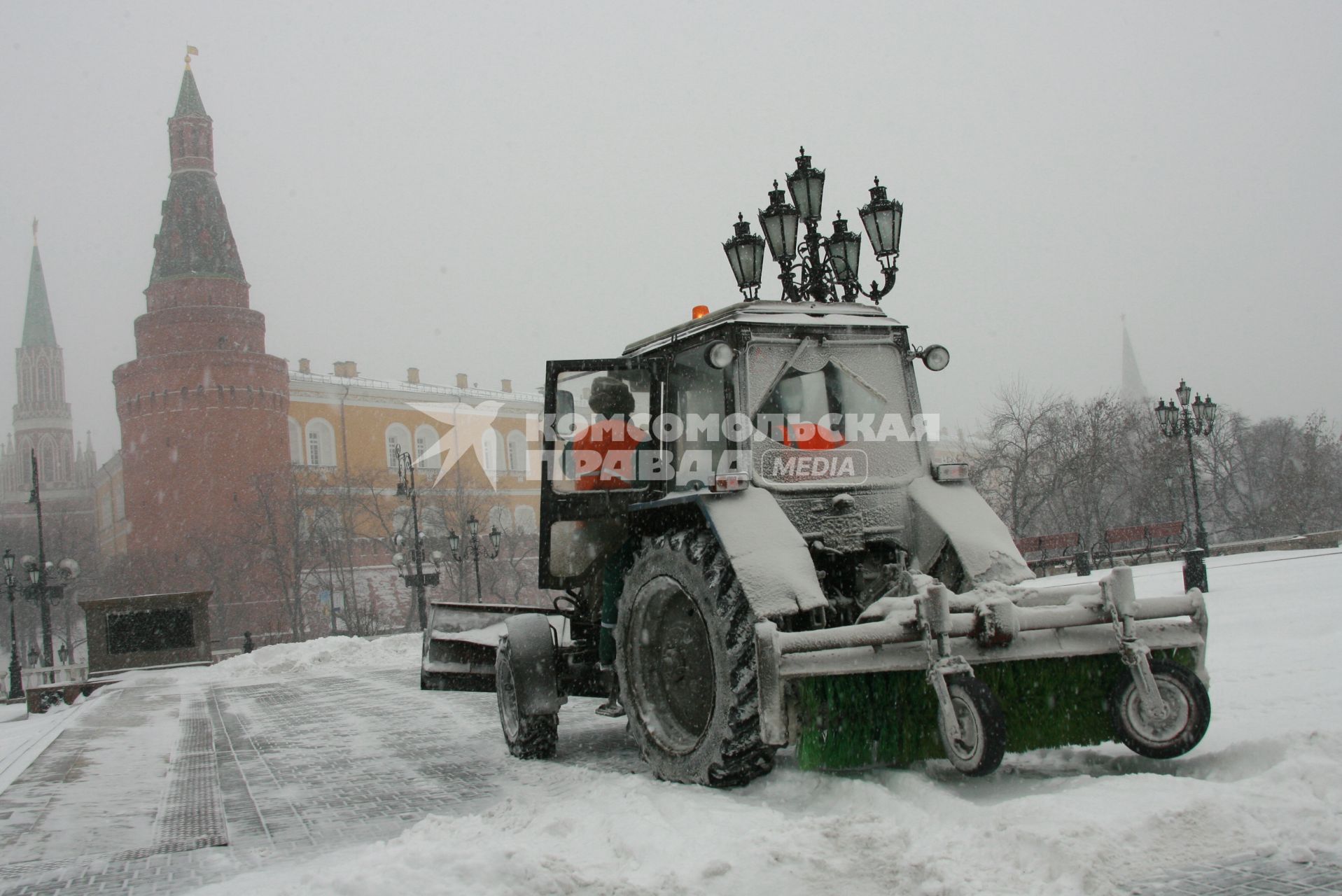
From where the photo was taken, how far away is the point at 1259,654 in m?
8.52

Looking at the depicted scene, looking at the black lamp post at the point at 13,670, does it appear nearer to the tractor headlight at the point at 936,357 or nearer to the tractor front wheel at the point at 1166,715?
the tractor headlight at the point at 936,357

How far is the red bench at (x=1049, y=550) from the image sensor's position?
25.3 metres

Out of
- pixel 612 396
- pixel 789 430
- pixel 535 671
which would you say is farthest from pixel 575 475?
pixel 789 430

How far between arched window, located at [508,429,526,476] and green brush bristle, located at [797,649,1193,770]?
232 ft

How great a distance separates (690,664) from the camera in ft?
18.9

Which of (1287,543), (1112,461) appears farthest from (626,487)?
(1112,461)

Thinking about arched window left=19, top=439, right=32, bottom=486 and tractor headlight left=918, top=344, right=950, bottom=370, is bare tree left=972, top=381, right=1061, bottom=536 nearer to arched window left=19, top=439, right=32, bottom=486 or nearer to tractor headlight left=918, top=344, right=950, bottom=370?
tractor headlight left=918, top=344, right=950, bottom=370

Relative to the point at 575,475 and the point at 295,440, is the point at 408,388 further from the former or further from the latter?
the point at 575,475

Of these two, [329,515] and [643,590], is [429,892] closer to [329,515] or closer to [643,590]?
[643,590]

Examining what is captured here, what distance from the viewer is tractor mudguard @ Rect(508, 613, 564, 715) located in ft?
22.7

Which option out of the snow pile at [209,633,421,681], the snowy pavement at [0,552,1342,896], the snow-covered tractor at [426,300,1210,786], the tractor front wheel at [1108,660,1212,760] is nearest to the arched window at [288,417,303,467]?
the snow pile at [209,633,421,681]

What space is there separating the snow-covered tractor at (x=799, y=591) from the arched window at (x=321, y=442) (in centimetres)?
6293

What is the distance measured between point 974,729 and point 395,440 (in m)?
67.6

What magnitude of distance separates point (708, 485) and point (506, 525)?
A: 64.4 meters
